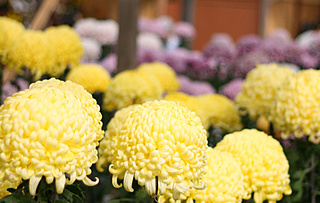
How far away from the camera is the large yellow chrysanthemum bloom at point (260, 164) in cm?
75

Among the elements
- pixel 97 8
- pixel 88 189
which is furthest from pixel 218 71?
pixel 97 8

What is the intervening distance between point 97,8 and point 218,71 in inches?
90.6

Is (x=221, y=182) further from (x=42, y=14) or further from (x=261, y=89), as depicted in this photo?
(x=42, y=14)

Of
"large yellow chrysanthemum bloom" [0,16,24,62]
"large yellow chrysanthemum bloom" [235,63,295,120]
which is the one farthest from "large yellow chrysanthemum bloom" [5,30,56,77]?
"large yellow chrysanthemum bloom" [235,63,295,120]

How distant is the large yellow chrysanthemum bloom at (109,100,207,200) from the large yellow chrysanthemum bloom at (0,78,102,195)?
0.07m

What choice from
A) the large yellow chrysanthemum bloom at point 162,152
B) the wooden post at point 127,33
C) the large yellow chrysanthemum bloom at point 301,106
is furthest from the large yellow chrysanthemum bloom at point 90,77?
the large yellow chrysanthemum bloom at point 162,152

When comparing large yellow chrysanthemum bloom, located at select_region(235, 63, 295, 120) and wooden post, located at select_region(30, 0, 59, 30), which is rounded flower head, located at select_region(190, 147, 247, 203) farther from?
wooden post, located at select_region(30, 0, 59, 30)

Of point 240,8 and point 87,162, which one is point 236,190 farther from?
point 240,8

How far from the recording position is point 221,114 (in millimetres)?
1164

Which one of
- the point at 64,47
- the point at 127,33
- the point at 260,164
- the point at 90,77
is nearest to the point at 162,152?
the point at 260,164

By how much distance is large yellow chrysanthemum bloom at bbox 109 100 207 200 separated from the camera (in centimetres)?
56

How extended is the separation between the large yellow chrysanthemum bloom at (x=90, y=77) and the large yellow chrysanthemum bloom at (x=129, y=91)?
6.2 inches

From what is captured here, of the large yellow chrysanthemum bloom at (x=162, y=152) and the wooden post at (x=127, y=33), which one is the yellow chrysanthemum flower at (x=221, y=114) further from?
the large yellow chrysanthemum bloom at (x=162, y=152)

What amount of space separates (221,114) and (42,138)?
0.74m
